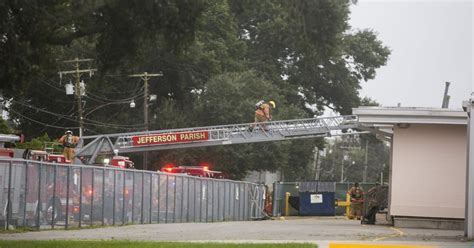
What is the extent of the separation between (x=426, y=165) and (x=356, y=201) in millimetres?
9535

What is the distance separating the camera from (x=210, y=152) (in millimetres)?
60562

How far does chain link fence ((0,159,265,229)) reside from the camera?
22.8m

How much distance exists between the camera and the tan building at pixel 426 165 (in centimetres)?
2673

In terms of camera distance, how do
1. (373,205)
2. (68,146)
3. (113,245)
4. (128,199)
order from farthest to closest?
(68,146) < (373,205) < (128,199) < (113,245)

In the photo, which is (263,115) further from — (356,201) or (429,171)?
(429,171)

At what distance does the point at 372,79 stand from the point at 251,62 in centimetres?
1099

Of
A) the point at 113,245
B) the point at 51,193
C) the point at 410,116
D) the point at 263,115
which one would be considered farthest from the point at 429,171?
the point at 263,115

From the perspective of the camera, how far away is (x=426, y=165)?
27203 mm

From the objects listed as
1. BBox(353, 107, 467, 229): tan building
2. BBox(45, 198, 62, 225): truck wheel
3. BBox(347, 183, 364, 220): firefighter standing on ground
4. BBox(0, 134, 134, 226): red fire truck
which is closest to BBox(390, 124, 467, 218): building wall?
BBox(353, 107, 467, 229): tan building

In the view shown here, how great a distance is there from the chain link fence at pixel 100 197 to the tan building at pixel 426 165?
8.34m

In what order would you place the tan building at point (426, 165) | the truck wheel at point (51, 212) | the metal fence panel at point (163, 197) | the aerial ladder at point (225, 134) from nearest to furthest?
the truck wheel at point (51, 212) → the tan building at point (426, 165) → the metal fence panel at point (163, 197) → the aerial ladder at point (225, 134)

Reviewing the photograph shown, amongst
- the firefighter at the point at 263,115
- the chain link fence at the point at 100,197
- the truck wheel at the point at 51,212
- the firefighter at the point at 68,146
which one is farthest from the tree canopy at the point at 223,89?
the truck wheel at the point at 51,212

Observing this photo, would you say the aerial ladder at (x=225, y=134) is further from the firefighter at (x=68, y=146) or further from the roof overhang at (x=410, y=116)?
the roof overhang at (x=410, y=116)

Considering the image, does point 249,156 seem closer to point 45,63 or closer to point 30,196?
point 30,196
